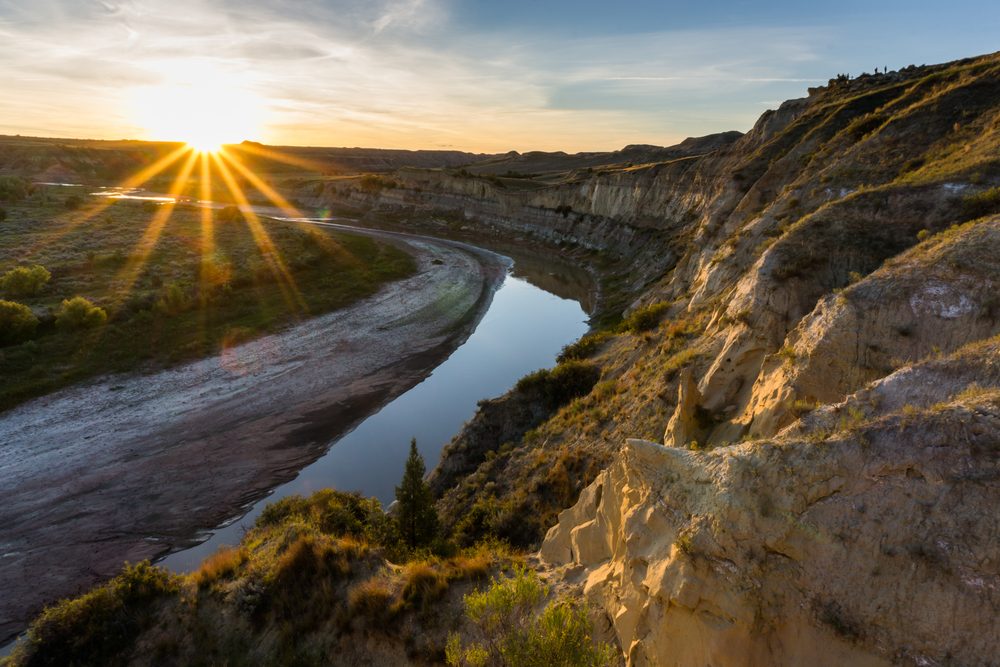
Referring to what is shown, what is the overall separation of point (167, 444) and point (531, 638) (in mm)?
22252

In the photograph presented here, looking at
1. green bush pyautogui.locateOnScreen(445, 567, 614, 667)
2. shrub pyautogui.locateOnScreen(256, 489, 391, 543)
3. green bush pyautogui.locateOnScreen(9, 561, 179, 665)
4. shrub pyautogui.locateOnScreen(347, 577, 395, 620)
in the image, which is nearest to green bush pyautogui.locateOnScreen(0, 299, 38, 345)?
shrub pyautogui.locateOnScreen(256, 489, 391, 543)

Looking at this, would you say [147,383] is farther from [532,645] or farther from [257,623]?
[532,645]

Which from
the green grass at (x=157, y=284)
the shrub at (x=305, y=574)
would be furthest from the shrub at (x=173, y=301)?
Answer: the shrub at (x=305, y=574)

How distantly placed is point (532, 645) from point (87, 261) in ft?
182

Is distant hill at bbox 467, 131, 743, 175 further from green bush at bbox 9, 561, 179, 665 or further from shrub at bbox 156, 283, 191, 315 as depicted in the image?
green bush at bbox 9, 561, 179, 665

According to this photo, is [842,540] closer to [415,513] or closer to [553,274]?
[415,513]

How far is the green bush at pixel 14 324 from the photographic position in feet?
102

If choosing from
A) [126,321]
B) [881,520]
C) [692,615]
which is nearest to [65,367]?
[126,321]

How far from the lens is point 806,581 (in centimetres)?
648

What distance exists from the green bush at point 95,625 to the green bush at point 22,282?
121 feet

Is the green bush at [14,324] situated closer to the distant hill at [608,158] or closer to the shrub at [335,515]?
the shrub at [335,515]

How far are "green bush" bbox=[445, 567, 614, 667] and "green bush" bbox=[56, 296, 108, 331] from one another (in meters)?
36.6

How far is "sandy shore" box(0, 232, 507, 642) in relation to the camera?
17625mm

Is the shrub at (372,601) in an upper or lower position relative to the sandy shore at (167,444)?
upper
